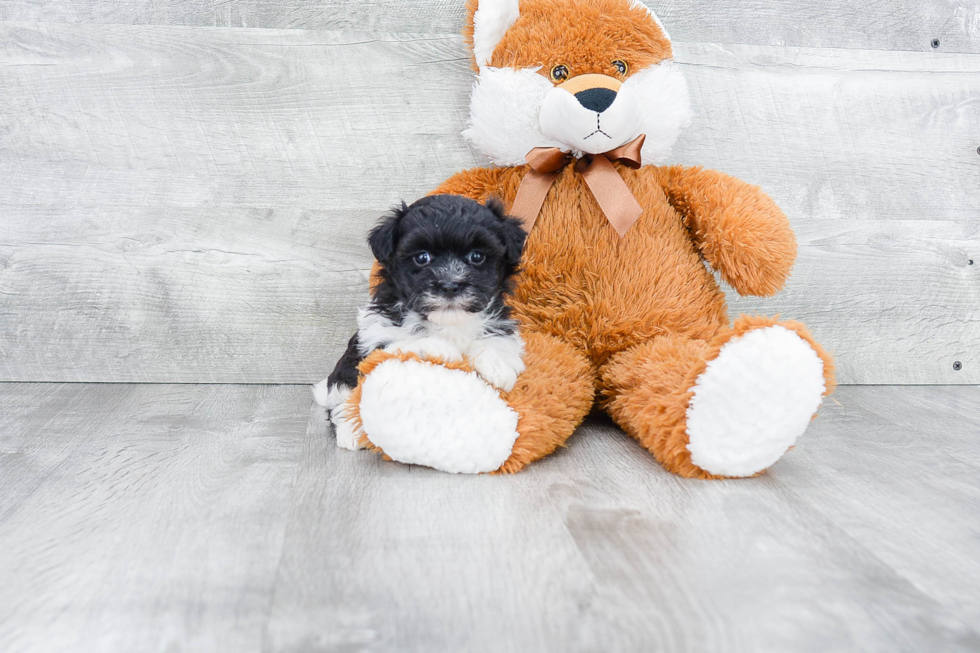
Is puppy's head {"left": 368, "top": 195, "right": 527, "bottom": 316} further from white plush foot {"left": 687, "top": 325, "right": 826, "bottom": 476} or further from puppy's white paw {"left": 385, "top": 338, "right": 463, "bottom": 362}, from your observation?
white plush foot {"left": 687, "top": 325, "right": 826, "bottom": 476}

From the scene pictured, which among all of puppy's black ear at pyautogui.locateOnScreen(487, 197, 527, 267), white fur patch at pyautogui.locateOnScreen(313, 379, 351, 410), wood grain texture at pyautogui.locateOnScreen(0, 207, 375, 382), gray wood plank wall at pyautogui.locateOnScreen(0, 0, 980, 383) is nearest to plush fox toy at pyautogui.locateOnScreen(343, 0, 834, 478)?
white fur patch at pyautogui.locateOnScreen(313, 379, 351, 410)

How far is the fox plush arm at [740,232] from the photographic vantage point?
150cm

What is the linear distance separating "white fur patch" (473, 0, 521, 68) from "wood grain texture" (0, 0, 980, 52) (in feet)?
0.89

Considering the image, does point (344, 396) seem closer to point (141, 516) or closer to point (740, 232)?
point (141, 516)

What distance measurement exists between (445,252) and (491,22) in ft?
2.11

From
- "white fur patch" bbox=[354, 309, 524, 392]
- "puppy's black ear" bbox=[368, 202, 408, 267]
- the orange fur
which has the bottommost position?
"white fur patch" bbox=[354, 309, 524, 392]

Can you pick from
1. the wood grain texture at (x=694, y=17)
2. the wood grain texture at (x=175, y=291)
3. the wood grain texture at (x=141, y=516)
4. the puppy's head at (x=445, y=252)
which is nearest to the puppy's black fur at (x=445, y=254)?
the puppy's head at (x=445, y=252)

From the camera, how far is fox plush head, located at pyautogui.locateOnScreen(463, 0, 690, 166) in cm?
149

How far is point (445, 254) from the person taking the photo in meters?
1.28

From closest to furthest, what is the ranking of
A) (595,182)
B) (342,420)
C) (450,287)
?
(450,287)
(342,420)
(595,182)

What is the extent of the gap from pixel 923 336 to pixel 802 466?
1.02m

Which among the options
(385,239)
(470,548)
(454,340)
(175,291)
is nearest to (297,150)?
(175,291)

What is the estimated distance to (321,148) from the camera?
189 centimetres

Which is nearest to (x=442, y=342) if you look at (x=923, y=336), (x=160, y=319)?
(x=160, y=319)
